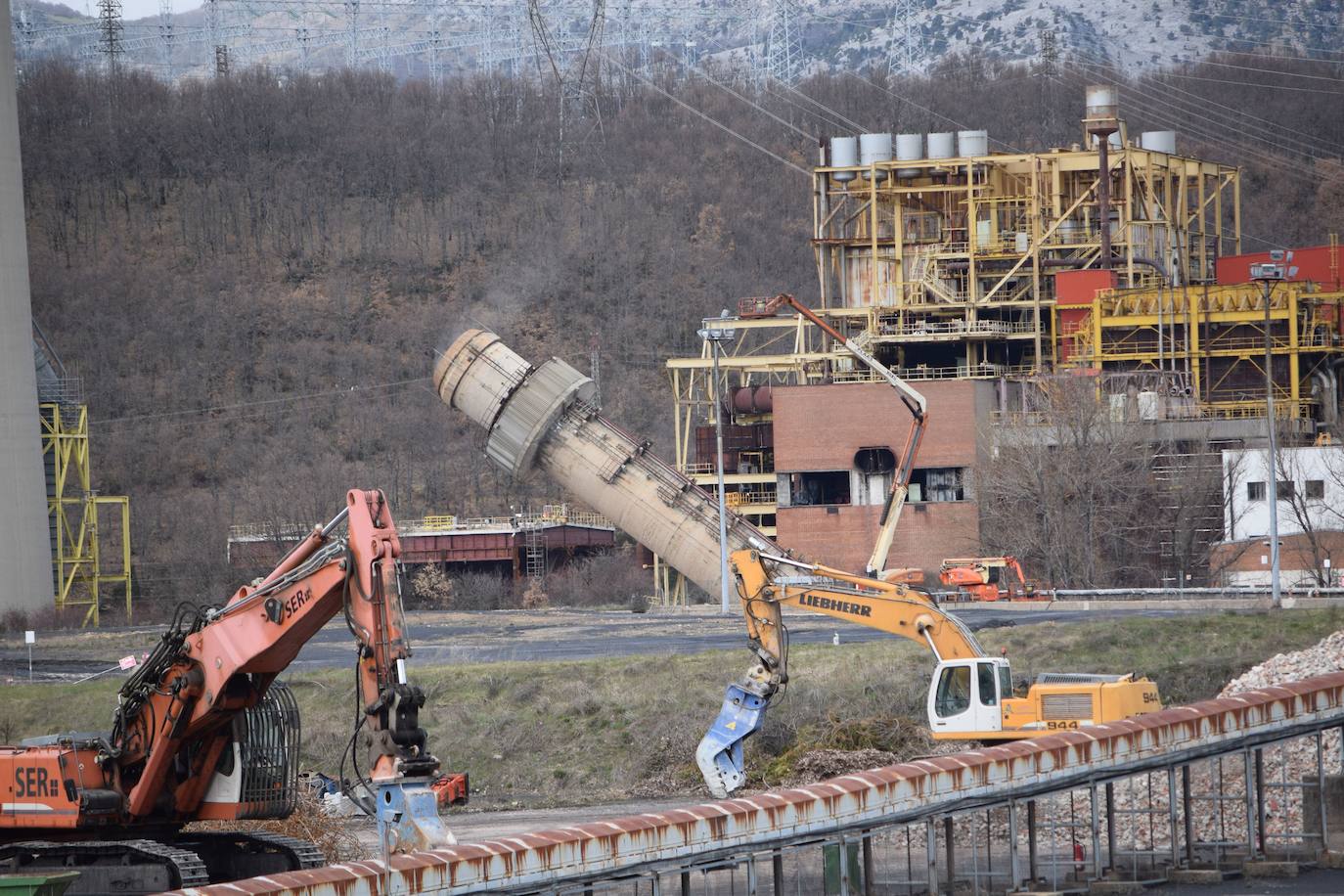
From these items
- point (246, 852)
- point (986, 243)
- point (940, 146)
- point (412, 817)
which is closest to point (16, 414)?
point (986, 243)

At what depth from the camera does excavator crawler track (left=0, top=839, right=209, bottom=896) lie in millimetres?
20188

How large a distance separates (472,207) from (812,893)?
102 meters

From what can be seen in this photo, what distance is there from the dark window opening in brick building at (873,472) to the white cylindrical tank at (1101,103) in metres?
16.4

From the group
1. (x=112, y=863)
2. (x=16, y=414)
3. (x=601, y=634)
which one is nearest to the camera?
(x=112, y=863)

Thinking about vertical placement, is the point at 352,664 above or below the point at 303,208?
below

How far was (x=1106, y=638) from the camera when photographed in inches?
1511

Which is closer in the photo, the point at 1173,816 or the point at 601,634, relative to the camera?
the point at 1173,816

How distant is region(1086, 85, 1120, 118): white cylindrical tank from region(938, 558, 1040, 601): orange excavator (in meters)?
22.4

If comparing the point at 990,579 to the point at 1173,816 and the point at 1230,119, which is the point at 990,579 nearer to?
the point at 1173,816

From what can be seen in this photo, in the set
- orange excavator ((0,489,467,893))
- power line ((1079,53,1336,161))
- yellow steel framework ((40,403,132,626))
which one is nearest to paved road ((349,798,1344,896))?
orange excavator ((0,489,467,893))

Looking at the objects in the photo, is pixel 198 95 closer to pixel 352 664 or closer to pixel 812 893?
pixel 352 664

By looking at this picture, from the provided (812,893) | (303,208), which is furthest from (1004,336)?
(303,208)

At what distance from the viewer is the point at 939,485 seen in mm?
65312

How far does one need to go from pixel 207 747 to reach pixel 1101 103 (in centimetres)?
5771
